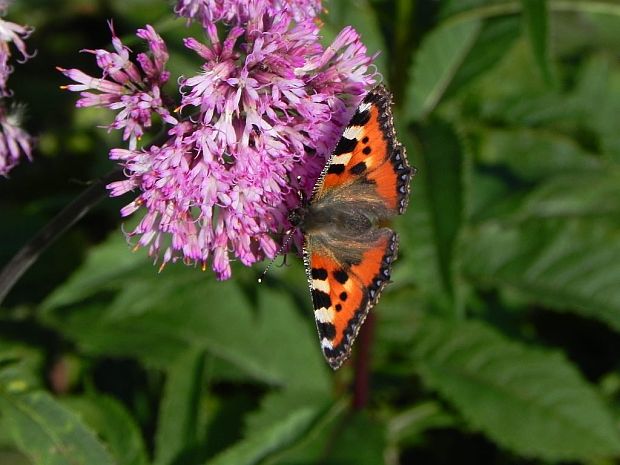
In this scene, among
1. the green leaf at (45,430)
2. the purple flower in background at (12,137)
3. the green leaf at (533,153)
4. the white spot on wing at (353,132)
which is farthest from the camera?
the green leaf at (533,153)

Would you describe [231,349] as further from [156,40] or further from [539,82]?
[539,82]

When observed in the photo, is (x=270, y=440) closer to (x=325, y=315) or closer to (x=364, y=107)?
(x=325, y=315)

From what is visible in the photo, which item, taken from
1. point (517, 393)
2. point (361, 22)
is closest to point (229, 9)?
point (361, 22)

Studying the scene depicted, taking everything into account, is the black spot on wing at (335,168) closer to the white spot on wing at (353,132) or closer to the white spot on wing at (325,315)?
the white spot on wing at (353,132)

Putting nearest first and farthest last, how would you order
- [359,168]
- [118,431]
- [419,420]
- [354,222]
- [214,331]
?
[359,168]
[354,222]
[118,431]
[214,331]
[419,420]

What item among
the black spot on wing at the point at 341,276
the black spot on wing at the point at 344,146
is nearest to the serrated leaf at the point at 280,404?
the black spot on wing at the point at 341,276

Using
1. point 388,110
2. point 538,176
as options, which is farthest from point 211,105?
point 538,176

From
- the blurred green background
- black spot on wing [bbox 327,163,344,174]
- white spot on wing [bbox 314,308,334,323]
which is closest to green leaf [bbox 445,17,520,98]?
the blurred green background
